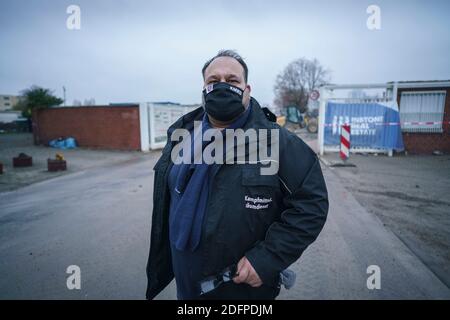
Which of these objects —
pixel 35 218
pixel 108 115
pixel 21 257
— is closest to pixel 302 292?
pixel 21 257

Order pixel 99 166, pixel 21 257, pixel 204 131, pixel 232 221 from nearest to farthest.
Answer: pixel 232 221 → pixel 204 131 → pixel 21 257 → pixel 99 166

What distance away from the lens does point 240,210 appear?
5.15 feet

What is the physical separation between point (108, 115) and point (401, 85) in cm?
1580

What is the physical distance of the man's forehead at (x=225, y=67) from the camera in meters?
1.84

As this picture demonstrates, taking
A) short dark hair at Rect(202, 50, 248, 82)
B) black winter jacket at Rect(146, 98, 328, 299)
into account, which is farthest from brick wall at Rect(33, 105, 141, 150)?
black winter jacket at Rect(146, 98, 328, 299)

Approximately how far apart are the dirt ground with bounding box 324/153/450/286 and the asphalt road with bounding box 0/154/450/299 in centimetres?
22

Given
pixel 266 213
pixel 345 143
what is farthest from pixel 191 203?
pixel 345 143

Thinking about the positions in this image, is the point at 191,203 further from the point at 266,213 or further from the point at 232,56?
the point at 232,56

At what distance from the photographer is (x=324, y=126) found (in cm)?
1270

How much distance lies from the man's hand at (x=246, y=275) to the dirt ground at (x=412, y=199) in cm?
256

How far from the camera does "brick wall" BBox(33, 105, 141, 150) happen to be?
53.6 ft

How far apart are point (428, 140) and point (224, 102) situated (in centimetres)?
1411

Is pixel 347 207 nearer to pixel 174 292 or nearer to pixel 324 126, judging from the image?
pixel 174 292

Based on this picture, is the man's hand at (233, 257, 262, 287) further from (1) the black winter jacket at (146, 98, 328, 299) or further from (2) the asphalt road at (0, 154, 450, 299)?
(2) the asphalt road at (0, 154, 450, 299)
